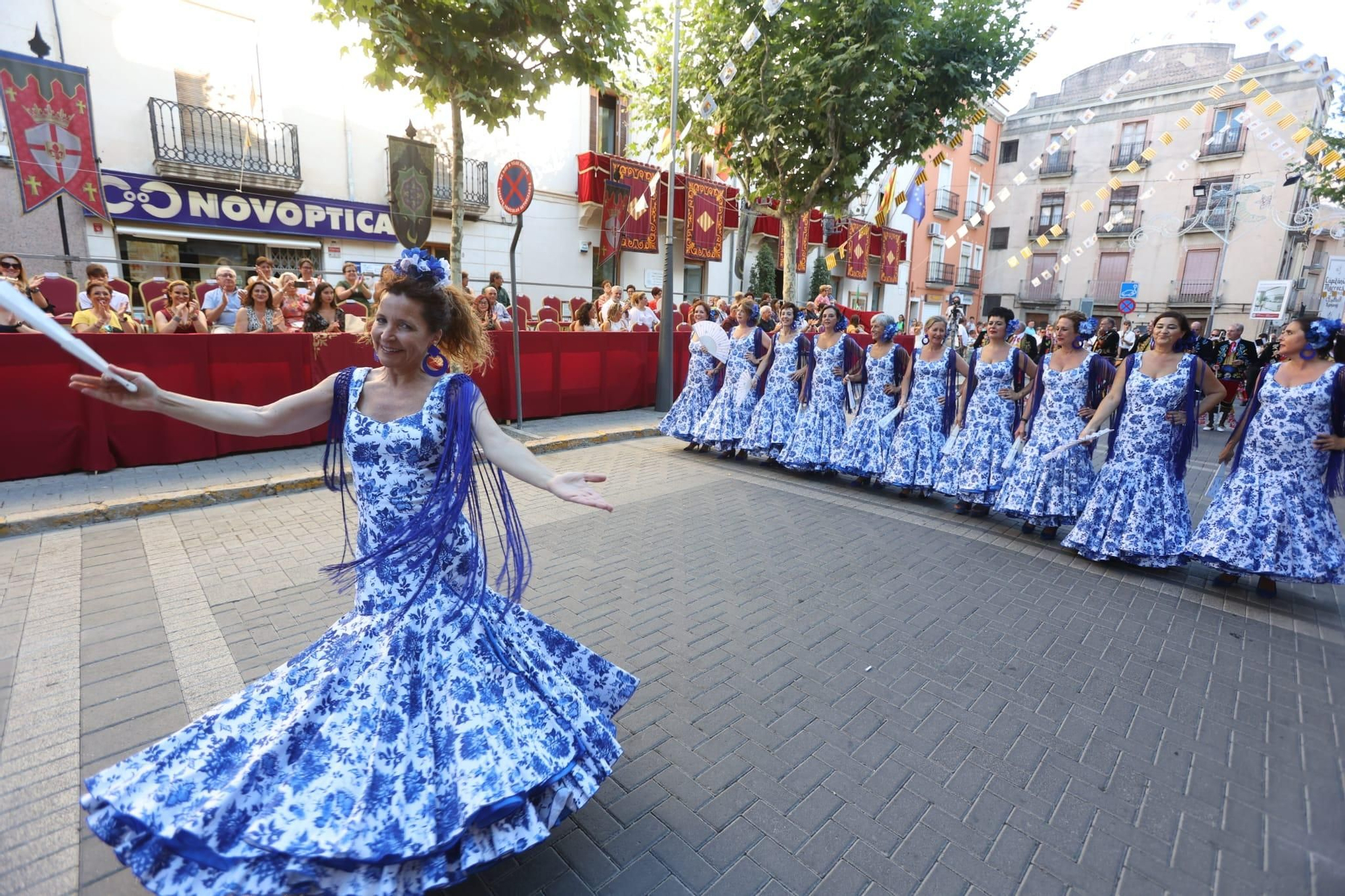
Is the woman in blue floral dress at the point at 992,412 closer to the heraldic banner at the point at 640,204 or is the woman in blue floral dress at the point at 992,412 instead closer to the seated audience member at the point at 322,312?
the seated audience member at the point at 322,312

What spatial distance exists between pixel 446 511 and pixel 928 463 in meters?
5.58

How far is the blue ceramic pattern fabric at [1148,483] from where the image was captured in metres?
4.82

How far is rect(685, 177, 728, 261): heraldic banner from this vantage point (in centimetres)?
2070

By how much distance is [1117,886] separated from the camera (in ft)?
7.09

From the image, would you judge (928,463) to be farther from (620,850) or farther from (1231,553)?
(620,850)

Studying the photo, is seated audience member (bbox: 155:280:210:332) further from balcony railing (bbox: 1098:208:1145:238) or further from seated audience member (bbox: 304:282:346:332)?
balcony railing (bbox: 1098:208:1145:238)

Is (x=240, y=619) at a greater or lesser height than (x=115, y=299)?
lesser

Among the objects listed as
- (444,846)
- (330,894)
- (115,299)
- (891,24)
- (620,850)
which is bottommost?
(620,850)

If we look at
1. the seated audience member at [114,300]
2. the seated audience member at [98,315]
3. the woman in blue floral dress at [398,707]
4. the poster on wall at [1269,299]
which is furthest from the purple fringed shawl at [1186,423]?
the poster on wall at [1269,299]

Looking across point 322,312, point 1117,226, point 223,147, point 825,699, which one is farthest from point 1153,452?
point 1117,226

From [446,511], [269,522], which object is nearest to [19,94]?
[269,522]

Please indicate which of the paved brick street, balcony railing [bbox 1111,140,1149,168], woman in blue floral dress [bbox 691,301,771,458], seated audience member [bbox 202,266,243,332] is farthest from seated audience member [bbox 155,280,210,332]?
balcony railing [bbox 1111,140,1149,168]

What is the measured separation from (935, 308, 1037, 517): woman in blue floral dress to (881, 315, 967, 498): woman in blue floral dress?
28 centimetres

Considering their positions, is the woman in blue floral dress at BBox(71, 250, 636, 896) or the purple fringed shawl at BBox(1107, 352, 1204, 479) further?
the purple fringed shawl at BBox(1107, 352, 1204, 479)
